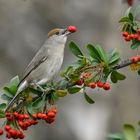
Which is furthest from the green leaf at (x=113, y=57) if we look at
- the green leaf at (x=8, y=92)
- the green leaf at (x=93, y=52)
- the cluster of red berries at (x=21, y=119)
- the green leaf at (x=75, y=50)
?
the green leaf at (x=8, y=92)

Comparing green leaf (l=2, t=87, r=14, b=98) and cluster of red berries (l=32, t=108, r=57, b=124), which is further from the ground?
green leaf (l=2, t=87, r=14, b=98)

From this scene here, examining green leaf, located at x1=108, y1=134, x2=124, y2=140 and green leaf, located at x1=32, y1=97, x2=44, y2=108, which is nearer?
green leaf, located at x1=108, y1=134, x2=124, y2=140

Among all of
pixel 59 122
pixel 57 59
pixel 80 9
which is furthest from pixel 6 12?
pixel 57 59

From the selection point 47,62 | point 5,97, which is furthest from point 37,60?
point 5,97

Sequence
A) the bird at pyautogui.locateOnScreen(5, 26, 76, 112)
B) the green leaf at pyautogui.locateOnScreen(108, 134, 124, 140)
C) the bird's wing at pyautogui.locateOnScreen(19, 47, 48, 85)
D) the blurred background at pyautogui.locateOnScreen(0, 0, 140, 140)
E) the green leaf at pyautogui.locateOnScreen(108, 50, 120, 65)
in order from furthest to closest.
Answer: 1. the blurred background at pyautogui.locateOnScreen(0, 0, 140, 140)
2. the bird's wing at pyautogui.locateOnScreen(19, 47, 48, 85)
3. the bird at pyautogui.locateOnScreen(5, 26, 76, 112)
4. the green leaf at pyautogui.locateOnScreen(108, 50, 120, 65)
5. the green leaf at pyautogui.locateOnScreen(108, 134, 124, 140)

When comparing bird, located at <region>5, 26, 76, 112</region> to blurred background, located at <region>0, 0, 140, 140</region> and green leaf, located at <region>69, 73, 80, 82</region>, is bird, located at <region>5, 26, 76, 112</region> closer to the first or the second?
green leaf, located at <region>69, 73, 80, 82</region>

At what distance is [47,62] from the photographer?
7.53m

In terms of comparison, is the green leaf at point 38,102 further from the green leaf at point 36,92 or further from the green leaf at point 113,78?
the green leaf at point 113,78

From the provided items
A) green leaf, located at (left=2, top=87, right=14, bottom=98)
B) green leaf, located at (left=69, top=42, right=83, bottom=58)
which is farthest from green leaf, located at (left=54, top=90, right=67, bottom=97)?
green leaf, located at (left=2, top=87, right=14, bottom=98)

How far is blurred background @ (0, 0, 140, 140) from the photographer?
12.9 metres

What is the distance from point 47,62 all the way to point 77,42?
19.0ft

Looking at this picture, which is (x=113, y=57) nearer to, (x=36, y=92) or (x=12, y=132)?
(x=36, y=92)

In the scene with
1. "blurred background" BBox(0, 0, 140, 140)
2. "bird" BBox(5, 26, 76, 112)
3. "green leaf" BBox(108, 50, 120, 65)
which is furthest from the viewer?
"blurred background" BBox(0, 0, 140, 140)

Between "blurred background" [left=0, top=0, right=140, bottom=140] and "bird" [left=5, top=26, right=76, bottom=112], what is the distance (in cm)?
491
